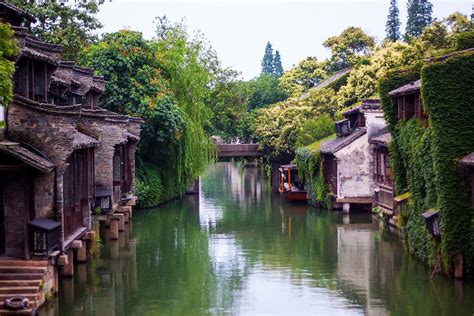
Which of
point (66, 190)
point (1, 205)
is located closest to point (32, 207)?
point (1, 205)

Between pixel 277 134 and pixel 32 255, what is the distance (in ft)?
144

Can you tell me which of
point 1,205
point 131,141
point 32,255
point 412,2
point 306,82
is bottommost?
point 32,255

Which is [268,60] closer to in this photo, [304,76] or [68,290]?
[304,76]

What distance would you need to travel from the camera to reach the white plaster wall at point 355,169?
4691cm

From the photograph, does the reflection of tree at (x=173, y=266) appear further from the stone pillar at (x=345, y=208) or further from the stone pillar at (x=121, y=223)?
the stone pillar at (x=345, y=208)

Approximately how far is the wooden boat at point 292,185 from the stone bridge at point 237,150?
8.86m

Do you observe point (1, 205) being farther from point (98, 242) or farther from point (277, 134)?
point (277, 134)

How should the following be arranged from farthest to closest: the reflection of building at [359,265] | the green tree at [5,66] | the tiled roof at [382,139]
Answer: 1. the tiled roof at [382,139]
2. the reflection of building at [359,265]
3. the green tree at [5,66]

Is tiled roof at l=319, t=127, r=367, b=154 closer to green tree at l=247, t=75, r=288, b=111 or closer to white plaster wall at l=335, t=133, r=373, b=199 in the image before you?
white plaster wall at l=335, t=133, r=373, b=199

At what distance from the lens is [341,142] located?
4788 cm

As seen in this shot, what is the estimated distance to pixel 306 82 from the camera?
3514 inches

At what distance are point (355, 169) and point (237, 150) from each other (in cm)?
2237

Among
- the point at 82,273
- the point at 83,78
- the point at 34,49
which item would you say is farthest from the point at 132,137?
the point at 34,49

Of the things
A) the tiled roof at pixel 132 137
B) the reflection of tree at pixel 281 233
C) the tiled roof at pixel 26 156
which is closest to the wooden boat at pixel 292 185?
the reflection of tree at pixel 281 233
